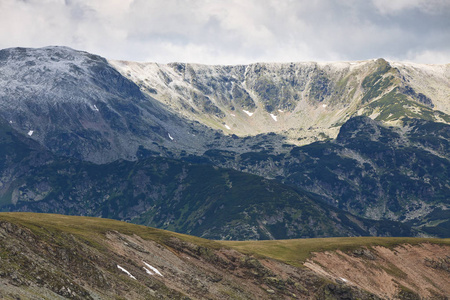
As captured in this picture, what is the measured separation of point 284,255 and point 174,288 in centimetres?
7262

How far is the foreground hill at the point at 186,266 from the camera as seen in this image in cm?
7600

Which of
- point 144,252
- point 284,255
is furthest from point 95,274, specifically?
point 284,255

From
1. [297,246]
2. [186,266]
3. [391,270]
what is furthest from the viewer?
[297,246]

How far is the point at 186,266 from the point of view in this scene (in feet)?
396

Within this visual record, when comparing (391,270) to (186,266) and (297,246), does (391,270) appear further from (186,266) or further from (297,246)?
(186,266)

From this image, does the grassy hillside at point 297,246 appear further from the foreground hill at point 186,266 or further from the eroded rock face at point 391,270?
the eroded rock face at point 391,270

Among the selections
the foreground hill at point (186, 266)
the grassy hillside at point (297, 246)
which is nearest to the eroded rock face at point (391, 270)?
the foreground hill at point (186, 266)

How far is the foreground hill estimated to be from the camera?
76000 mm

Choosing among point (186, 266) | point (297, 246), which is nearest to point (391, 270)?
point (297, 246)

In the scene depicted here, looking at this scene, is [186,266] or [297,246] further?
Answer: [297,246]

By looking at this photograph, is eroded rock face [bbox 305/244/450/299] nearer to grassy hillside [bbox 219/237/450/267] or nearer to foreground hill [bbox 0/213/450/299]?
foreground hill [bbox 0/213/450/299]

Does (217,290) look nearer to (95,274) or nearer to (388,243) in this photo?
(95,274)

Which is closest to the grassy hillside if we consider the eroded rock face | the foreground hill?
the foreground hill

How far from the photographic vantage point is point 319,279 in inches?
5620
